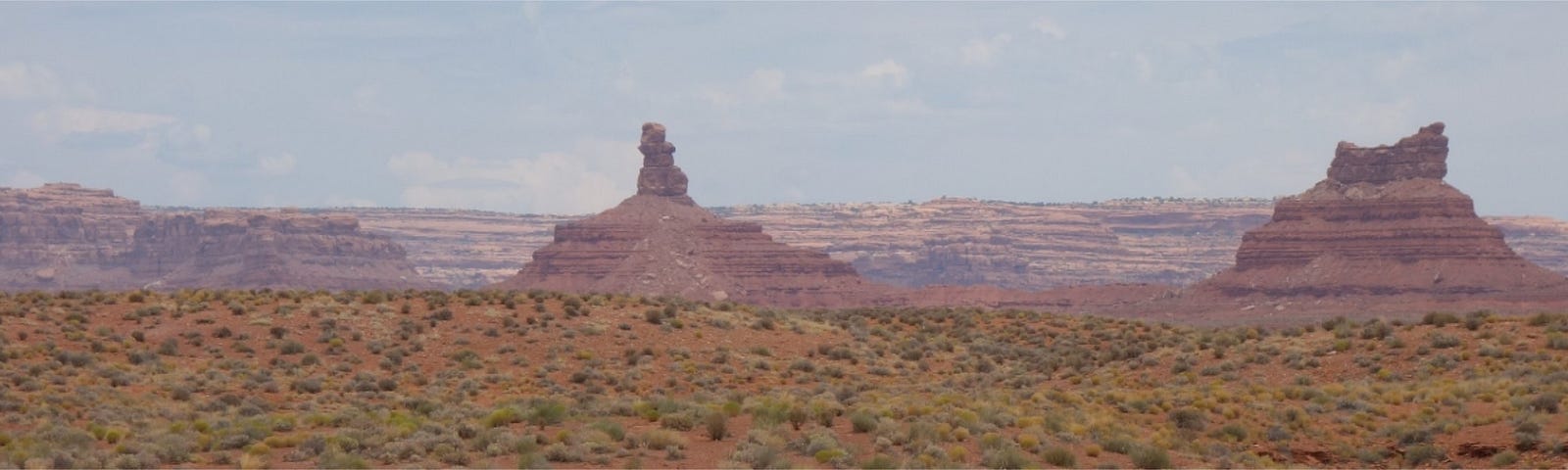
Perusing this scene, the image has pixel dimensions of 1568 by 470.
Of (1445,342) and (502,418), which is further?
(1445,342)

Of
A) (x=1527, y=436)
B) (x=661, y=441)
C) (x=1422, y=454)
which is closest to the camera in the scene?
(x=661, y=441)

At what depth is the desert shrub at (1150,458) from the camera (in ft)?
96.2

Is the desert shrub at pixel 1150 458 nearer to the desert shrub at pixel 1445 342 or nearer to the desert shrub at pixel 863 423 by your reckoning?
the desert shrub at pixel 863 423

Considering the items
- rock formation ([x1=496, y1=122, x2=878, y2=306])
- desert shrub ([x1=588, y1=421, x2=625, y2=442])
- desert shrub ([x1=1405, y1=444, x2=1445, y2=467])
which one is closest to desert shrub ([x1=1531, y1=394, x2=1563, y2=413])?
desert shrub ([x1=1405, y1=444, x2=1445, y2=467])

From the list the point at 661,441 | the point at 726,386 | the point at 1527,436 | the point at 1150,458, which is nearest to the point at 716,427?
the point at 661,441

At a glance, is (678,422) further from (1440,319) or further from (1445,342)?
(1440,319)

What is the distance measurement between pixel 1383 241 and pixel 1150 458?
134061 millimetres

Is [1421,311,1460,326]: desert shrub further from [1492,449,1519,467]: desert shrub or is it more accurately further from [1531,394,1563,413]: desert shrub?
[1492,449,1519,467]: desert shrub

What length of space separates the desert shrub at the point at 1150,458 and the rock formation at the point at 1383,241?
12449 centimetres

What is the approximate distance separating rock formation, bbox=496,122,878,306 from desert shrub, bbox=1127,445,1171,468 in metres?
147

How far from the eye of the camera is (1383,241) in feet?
513

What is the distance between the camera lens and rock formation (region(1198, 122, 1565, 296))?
495 ft

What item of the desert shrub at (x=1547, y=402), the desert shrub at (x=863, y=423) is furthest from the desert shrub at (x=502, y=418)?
the desert shrub at (x=1547, y=402)

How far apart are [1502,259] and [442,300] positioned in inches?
4642
